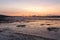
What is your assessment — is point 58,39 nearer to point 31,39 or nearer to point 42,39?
point 42,39

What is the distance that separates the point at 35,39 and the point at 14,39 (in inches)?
99.7

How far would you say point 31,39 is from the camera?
16547 mm

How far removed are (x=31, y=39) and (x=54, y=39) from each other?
2865 mm

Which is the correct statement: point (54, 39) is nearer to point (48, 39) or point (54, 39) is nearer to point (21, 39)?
point (48, 39)

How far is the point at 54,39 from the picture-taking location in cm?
1684

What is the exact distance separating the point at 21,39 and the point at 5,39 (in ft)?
6.25

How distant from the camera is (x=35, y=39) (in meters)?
16.5

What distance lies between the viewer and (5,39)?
1622 centimetres

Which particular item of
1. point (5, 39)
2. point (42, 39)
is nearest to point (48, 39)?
point (42, 39)

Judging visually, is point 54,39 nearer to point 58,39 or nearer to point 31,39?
point 58,39

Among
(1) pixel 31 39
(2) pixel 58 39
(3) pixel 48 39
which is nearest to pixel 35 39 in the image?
(1) pixel 31 39

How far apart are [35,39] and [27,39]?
0.97 meters

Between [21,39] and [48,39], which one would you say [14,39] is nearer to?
[21,39]

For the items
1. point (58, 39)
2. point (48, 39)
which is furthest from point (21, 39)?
point (58, 39)
